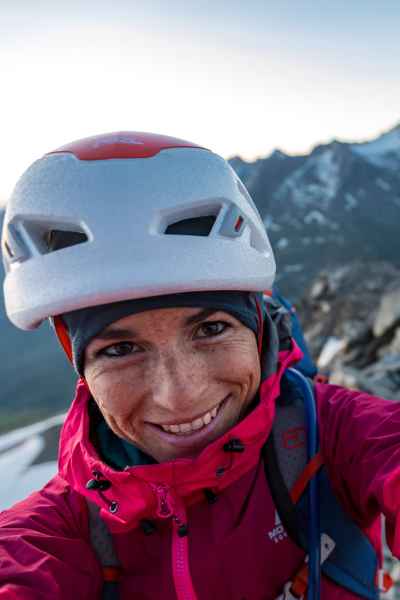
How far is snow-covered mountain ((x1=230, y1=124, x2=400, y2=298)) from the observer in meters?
95.8

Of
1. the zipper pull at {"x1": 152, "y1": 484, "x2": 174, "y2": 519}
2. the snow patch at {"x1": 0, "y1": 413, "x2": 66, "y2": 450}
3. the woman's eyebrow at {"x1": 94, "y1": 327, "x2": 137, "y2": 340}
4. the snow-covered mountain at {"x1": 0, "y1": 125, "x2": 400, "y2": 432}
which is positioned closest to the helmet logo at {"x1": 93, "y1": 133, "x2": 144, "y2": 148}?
the woman's eyebrow at {"x1": 94, "y1": 327, "x2": 137, "y2": 340}

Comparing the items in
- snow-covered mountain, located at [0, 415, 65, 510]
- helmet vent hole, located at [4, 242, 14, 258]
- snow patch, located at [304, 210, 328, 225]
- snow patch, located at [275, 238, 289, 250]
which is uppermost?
helmet vent hole, located at [4, 242, 14, 258]

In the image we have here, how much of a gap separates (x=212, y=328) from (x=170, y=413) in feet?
1.45

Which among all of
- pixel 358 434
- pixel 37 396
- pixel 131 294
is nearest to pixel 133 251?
pixel 131 294

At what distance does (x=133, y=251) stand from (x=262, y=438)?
1129 millimetres

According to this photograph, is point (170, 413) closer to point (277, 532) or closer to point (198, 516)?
point (198, 516)

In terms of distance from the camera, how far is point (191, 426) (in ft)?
6.21

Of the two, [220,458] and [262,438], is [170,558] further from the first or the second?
[262,438]

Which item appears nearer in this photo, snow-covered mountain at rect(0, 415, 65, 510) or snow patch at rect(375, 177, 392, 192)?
snow-covered mountain at rect(0, 415, 65, 510)

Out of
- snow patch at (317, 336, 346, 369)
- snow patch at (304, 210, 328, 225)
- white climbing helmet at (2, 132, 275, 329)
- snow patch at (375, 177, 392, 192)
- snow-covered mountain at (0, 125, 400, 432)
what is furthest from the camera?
snow patch at (375, 177, 392, 192)

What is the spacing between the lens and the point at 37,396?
3450 inches

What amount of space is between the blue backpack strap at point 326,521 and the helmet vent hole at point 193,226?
1162 millimetres

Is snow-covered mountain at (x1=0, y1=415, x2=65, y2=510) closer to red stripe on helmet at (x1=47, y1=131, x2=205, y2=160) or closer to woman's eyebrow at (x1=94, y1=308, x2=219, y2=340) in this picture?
woman's eyebrow at (x1=94, y1=308, x2=219, y2=340)

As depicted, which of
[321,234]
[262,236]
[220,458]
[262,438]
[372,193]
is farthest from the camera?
[372,193]
